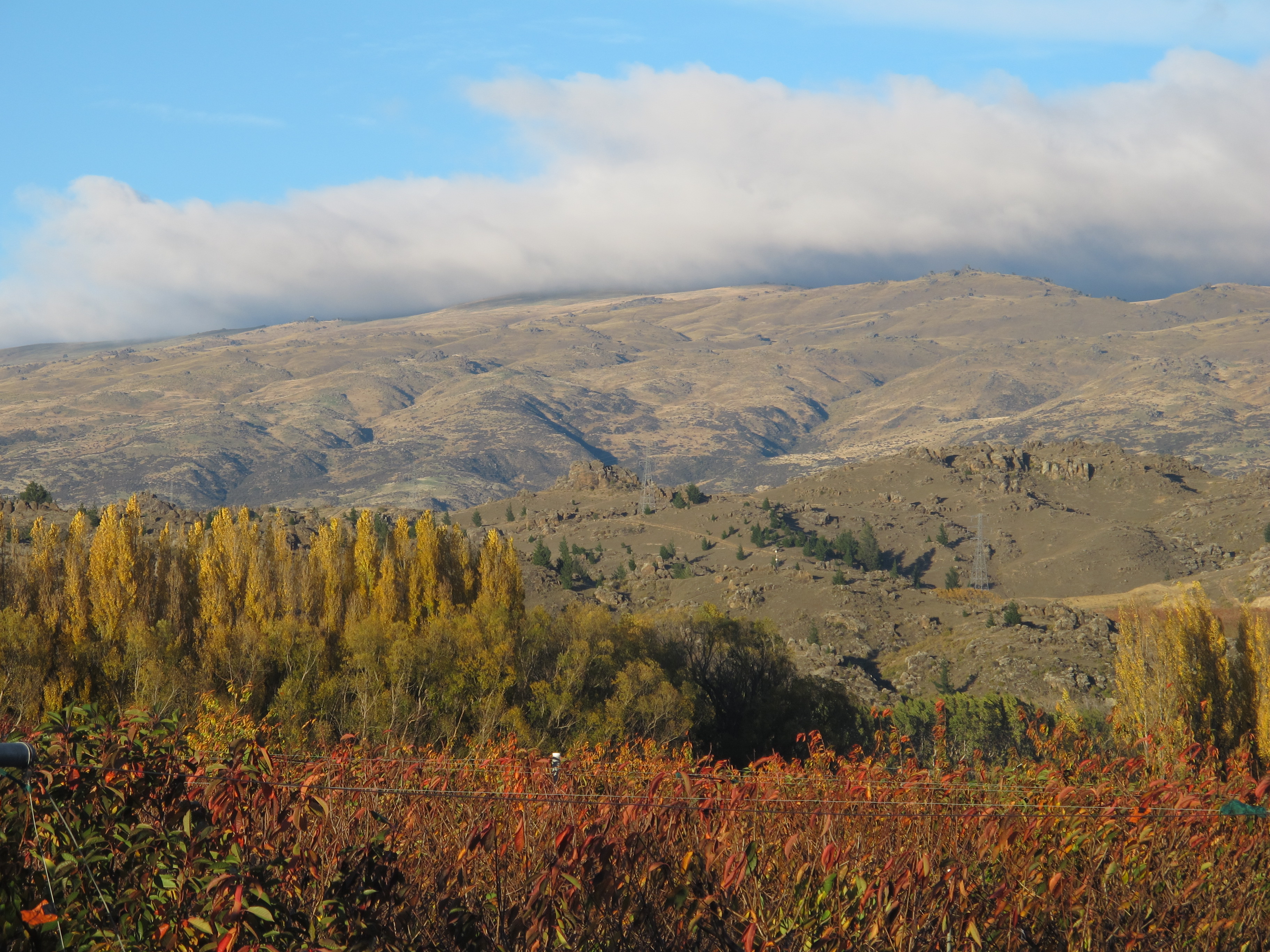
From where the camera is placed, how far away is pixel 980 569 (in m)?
150

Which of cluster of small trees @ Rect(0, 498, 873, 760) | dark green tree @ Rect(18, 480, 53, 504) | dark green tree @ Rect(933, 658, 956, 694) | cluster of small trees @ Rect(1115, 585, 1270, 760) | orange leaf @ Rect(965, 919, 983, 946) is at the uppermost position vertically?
orange leaf @ Rect(965, 919, 983, 946)

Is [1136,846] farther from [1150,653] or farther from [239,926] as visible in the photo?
[1150,653]

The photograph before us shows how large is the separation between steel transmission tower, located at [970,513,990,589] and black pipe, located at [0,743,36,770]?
147 meters

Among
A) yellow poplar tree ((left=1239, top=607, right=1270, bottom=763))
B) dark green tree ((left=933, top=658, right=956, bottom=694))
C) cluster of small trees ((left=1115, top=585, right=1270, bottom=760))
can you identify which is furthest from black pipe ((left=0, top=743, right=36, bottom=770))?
dark green tree ((left=933, top=658, right=956, bottom=694))

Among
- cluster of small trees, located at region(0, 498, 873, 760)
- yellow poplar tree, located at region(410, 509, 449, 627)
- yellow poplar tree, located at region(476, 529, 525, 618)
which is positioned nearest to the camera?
cluster of small trees, located at region(0, 498, 873, 760)

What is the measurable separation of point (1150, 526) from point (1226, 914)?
617 ft

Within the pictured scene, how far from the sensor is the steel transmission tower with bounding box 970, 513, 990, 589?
495 feet

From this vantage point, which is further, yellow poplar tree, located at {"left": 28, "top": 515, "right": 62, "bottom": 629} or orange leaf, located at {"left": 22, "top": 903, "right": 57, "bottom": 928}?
yellow poplar tree, located at {"left": 28, "top": 515, "right": 62, "bottom": 629}

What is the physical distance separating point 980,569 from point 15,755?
15303 cm

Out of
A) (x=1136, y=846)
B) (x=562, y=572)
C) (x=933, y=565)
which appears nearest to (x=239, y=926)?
(x=1136, y=846)

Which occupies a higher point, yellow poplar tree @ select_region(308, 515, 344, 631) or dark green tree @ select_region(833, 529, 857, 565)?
yellow poplar tree @ select_region(308, 515, 344, 631)

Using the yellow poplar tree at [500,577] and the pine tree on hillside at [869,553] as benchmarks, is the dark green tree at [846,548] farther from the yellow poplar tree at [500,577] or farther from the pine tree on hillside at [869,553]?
the yellow poplar tree at [500,577]

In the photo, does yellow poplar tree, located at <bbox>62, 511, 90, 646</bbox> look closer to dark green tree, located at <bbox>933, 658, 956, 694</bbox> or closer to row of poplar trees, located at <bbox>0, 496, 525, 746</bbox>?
row of poplar trees, located at <bbox>0, 496, 525, 746</bbox>

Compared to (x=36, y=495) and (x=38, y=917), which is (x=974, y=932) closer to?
(x=38, y=917)
